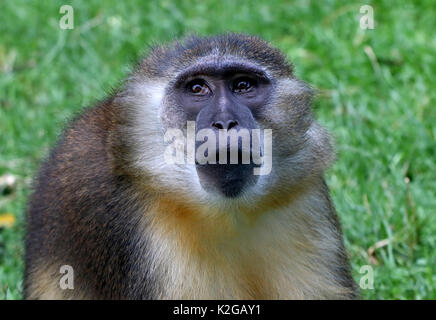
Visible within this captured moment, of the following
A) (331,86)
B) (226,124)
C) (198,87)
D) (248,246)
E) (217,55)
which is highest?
(331,86)

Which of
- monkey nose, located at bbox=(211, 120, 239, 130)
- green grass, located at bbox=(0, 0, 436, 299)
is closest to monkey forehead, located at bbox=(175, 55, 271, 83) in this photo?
monkey nose, located at bbox=(211, 120, 239, 130)

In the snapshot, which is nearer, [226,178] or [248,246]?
[226,178]

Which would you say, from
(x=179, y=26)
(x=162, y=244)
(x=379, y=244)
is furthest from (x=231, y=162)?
(x=179, y=26)

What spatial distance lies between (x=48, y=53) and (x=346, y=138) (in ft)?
11.1

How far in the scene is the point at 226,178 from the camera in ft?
14.8

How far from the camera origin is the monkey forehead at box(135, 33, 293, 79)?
4.99 meters

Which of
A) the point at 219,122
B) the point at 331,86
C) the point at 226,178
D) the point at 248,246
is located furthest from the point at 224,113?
the point at 331,86

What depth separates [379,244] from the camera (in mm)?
6531

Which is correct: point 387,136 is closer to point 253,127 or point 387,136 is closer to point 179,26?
point 179,26

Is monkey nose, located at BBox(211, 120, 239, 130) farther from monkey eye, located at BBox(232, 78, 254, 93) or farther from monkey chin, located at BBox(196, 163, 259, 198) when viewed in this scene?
monkey eye, located at BBox(232, 78, 254, 93)

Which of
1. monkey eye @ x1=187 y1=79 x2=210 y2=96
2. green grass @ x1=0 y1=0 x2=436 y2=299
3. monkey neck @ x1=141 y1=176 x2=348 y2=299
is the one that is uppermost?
green grass @ x1=0 y1=0 x2=436 y2=299

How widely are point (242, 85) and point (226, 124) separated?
20.2 inches

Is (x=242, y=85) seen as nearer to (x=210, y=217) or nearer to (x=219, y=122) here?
(x=219, y=122)

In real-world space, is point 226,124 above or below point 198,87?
below
